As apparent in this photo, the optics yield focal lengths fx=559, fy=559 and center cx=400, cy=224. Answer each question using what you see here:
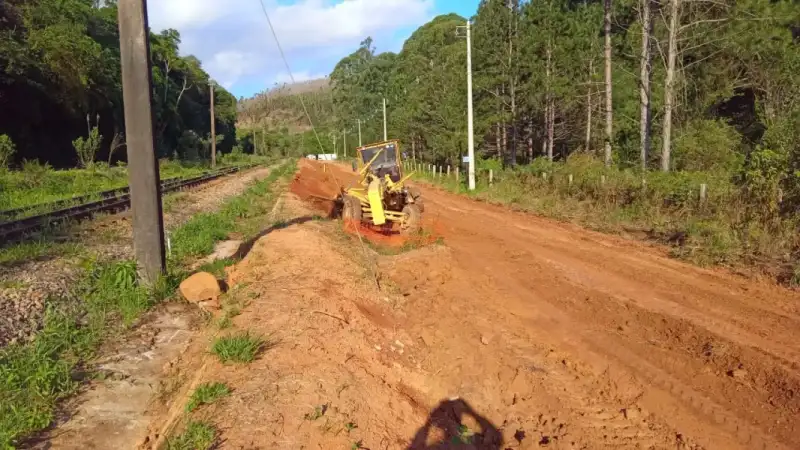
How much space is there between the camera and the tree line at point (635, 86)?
16.8 metres

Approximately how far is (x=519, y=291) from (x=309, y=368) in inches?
184

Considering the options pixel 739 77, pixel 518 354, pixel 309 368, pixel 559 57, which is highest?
pixel 559 57

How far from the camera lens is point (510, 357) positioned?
21.3ft

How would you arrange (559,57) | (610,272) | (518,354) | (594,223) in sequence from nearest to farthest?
(518,354) < (610,272) < (594,223) < (559,57)

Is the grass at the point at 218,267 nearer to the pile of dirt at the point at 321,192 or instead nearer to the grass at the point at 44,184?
the pile of dirt at the point at 321,192

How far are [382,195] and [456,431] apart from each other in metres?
10.2

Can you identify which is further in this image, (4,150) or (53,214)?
(4,150)

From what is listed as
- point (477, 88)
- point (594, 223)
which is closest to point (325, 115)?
point (477, 88)

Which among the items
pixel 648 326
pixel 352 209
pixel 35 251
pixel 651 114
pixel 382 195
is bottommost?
pixel 648 326

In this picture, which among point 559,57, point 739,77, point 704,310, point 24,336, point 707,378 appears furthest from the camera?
point 559,57

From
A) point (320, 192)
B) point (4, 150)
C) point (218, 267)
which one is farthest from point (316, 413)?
point (320, 192)

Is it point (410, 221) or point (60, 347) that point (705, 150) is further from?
point (60, 347)

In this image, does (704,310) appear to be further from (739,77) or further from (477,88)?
(477,88)

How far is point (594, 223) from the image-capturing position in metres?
15.3
